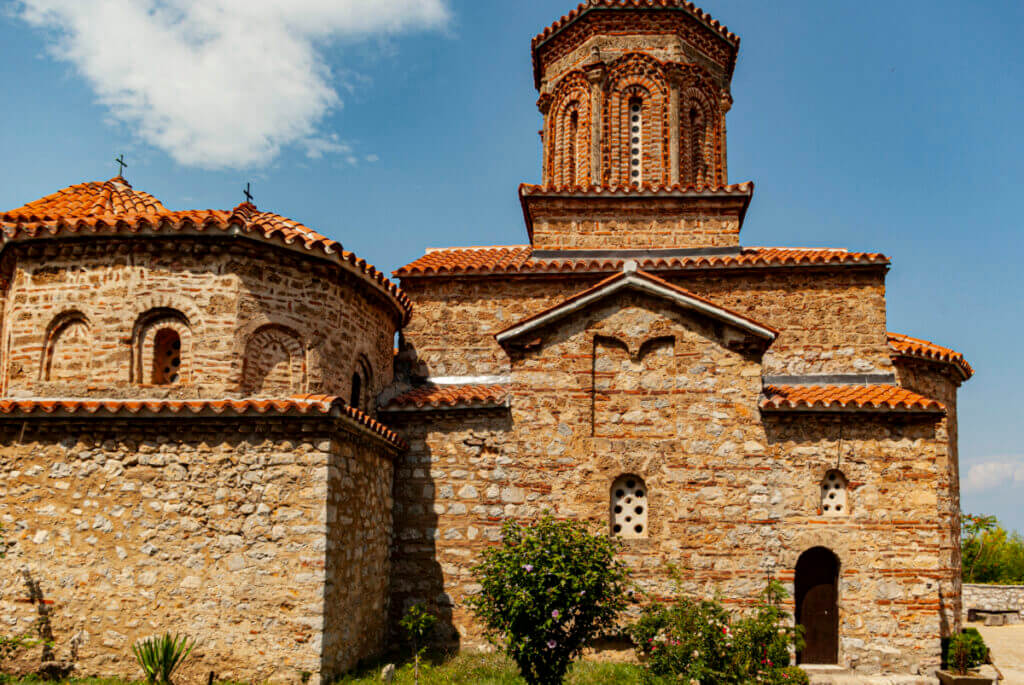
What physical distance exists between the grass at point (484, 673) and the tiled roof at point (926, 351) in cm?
603

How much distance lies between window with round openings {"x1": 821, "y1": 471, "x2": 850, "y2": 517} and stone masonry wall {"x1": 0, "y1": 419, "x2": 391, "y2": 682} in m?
5.58

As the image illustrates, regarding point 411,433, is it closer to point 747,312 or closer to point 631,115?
point 747,312

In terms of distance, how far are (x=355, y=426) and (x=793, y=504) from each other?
5123 millimetres

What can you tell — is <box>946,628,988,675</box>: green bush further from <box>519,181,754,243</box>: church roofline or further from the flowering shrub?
<box>519,181,754,243</box>: church roofline

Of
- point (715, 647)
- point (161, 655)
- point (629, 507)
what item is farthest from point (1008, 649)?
point (161, 655)

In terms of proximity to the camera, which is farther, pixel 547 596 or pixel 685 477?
pixel 685 477

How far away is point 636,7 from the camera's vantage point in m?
13.2

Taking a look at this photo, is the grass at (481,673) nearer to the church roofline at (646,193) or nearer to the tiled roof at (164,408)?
the tiled roof at (164,408)

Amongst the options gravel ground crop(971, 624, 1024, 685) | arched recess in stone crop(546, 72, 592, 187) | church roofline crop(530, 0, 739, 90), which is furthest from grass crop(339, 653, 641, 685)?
church roofline crop(530, 0, 739, 90)

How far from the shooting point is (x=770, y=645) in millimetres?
7426

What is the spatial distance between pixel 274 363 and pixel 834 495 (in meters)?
6.60

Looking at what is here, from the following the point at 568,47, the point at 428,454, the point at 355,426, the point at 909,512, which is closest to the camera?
the point at 355,426

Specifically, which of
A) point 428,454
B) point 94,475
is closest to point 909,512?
point 428,454

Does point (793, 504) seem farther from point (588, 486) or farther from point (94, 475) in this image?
point (94, 475)
